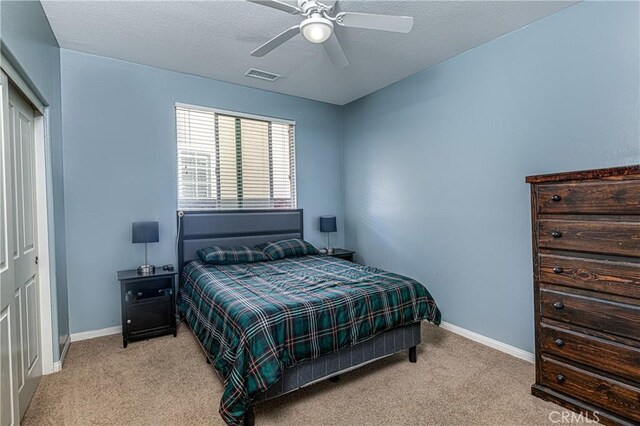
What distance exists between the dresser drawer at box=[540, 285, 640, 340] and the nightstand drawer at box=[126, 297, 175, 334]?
3.32 metres

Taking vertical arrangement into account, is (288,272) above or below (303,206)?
below

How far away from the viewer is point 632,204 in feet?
5.92

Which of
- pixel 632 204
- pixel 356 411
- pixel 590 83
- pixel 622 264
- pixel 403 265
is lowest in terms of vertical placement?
pixel 356 411

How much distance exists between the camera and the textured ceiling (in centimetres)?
261

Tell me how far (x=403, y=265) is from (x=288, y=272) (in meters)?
1.66

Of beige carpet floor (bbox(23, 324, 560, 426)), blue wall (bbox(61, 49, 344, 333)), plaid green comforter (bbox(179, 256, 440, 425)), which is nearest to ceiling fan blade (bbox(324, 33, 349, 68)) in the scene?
plaid green comforter (bbox(179, 256, 440, 425))

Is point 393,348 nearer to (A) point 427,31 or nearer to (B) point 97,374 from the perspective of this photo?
(B) point 97,374

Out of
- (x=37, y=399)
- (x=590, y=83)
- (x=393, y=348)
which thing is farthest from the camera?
(x=393, y=348)

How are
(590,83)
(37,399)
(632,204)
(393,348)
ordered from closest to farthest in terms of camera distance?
1. (632,204)
2. (37,399)
3. (590,83)
4. (393,348)

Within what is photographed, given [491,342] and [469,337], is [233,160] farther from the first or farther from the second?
[491,342]

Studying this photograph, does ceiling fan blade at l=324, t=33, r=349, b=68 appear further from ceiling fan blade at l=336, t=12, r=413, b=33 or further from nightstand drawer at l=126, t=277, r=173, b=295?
nightstand drawer at l=126, t=277, r=173, b=295

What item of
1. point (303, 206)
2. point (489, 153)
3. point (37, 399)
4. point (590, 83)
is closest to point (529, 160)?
point (489, 153)

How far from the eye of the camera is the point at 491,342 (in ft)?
10.4

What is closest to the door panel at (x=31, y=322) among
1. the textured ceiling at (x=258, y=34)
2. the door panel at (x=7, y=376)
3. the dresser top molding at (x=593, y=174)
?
the door panel at (x=7, y=376)
